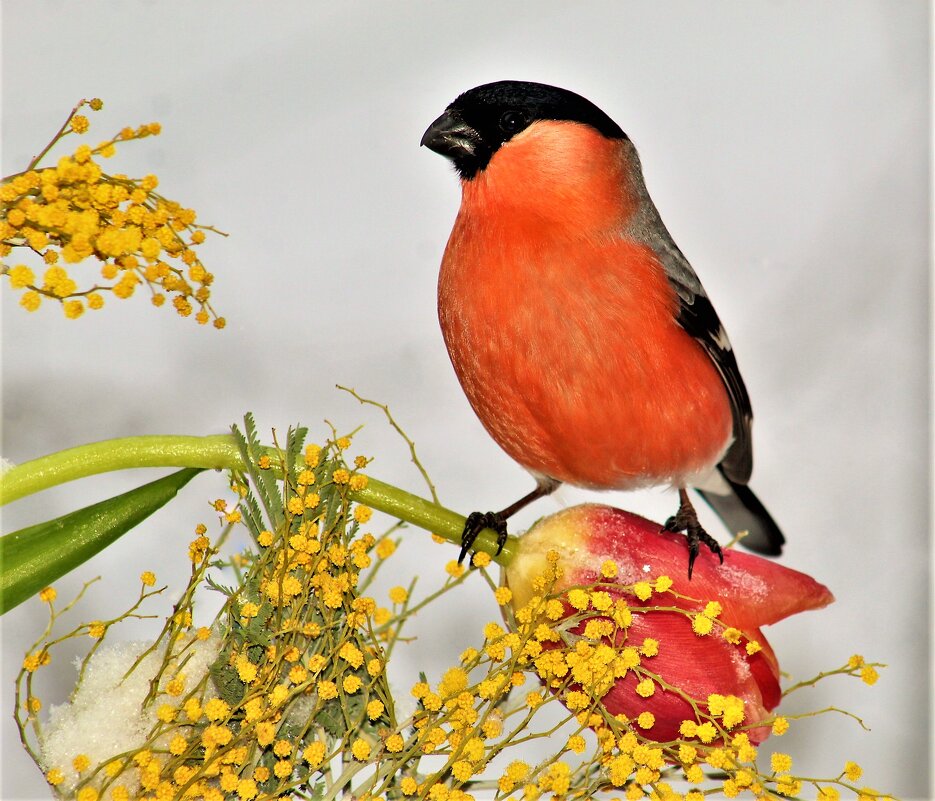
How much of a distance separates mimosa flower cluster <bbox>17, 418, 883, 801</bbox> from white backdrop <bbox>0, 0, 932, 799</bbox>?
34cm

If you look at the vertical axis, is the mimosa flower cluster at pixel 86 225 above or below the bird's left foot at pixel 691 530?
above

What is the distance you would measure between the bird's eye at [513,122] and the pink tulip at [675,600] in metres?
0.27

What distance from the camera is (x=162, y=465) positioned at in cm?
58

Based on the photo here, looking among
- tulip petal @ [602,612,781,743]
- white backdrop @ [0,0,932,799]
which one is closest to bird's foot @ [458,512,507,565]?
tulip petal @ [602,612,781,743]

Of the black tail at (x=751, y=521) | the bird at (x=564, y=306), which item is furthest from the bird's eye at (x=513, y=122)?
the black tail at (x=751, y=521)

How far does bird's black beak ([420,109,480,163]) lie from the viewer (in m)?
0.71

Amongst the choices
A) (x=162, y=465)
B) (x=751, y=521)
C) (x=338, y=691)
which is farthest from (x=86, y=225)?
(x=751, y=521)

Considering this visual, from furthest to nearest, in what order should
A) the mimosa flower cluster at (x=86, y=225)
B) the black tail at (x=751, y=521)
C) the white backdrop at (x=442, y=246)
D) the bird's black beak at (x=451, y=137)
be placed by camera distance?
1. the black tail at (x=751, y=521)
2. the white backdrop at (x=442, y=246)
3. the bird's black beak at (x=451, y=137)
4. the mimosa flower cluster at (x=86, y=225)

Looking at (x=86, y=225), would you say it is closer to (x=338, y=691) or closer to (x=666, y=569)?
(x=338, y=691)

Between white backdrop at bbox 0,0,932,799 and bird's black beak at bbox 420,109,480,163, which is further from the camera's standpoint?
white backdrop at bbox 0,0,932,799

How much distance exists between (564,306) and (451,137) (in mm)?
144

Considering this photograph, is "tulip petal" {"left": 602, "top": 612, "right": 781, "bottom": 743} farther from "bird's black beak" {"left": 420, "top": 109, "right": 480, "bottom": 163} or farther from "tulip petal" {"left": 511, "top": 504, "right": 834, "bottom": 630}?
"bird's black beak" {"left": 420, "top": 109, "right": 480, "bottom": 163}

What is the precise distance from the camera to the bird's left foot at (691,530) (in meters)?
0.68

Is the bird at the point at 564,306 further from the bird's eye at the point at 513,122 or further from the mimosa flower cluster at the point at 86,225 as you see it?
the mimosa flower cluster at the point at 86,225
